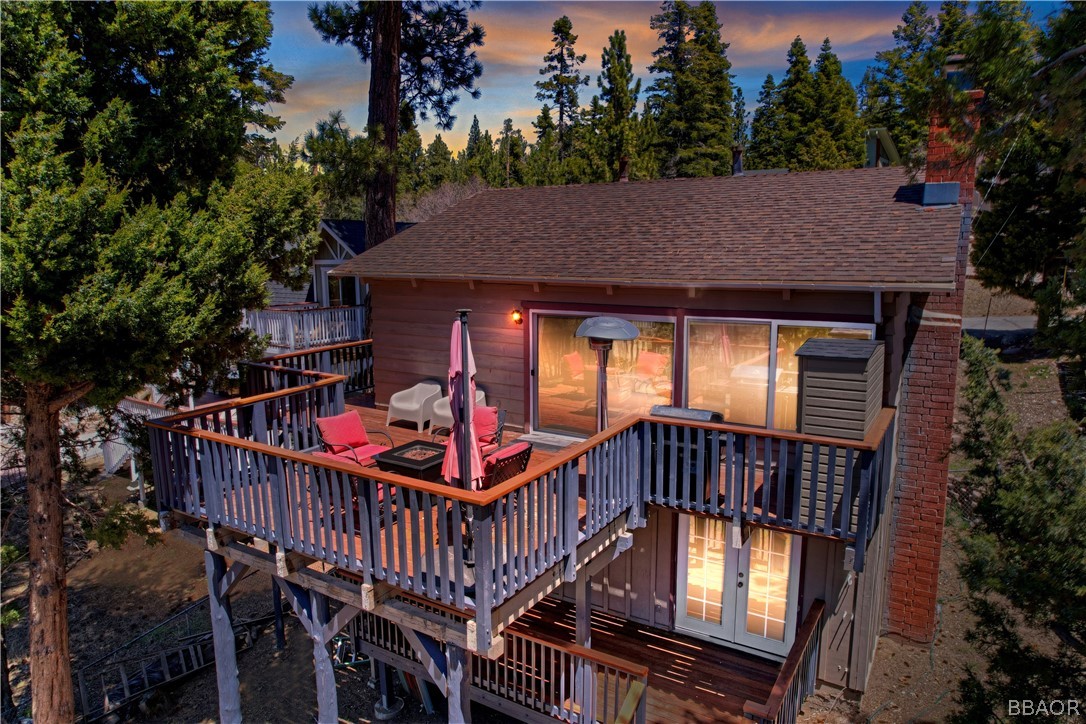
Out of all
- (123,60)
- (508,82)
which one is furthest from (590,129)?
(123,60)

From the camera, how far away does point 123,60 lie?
8.27 metres

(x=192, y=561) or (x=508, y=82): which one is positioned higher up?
(x=508, y=82)

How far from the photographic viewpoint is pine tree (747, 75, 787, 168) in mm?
38438

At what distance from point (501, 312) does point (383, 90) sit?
29.0ft

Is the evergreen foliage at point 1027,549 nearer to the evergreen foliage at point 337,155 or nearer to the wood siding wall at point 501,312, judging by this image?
the wood siding wall at point 501,312

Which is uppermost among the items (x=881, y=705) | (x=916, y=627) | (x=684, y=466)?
(x=684, y=466)

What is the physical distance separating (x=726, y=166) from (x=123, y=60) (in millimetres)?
34689

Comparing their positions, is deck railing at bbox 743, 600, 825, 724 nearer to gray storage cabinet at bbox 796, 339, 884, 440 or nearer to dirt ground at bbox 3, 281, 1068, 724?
dirt ground at bbox 3, 281, 1068, 724

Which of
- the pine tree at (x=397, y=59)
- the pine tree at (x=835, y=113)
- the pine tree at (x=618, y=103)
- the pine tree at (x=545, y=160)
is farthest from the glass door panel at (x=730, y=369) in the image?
the pine tree at (x=835, y=113)

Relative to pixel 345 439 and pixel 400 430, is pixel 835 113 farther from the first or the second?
pixel 345 439

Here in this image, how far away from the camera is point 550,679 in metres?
7.74

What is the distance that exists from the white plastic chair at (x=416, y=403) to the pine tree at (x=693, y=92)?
30.1 meters

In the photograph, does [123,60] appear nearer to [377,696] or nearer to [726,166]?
[377,696]
